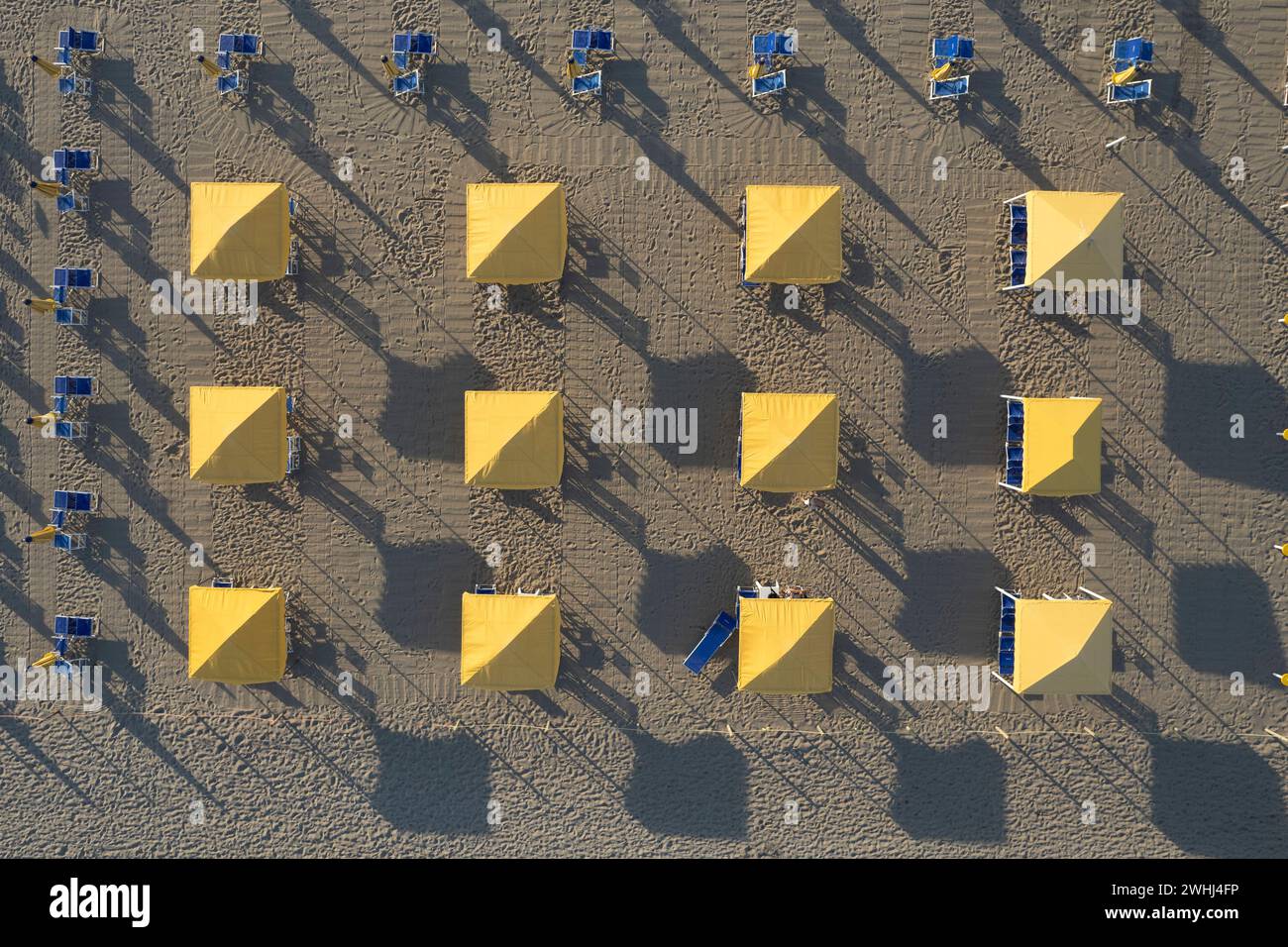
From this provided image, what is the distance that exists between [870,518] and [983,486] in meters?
1.97

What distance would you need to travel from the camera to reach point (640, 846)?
1166cm

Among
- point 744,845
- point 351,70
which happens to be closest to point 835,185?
point 351,70

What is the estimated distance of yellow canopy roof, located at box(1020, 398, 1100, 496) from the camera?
1053 cm

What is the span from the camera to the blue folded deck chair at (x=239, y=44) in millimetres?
11000

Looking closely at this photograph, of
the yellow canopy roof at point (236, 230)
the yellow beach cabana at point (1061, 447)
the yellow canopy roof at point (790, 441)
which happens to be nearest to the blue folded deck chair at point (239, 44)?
the yellow canopy roof at point (236, 230)

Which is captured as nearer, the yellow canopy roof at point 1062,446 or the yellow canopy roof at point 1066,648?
the yellow canopy roof at point 1062,446

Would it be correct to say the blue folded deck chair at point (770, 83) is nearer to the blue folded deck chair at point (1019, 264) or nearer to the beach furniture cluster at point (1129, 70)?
the blue folded deck chair at point (1019, 264)

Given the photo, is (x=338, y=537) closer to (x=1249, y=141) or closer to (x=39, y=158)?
(x=39, y=158)

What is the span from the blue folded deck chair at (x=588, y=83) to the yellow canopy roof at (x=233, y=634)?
9.52m

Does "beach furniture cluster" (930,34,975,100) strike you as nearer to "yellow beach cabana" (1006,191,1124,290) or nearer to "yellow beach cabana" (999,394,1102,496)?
"yellow beach cabana" (1006,191,1124,290)

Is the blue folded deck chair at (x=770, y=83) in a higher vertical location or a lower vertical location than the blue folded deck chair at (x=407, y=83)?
lower

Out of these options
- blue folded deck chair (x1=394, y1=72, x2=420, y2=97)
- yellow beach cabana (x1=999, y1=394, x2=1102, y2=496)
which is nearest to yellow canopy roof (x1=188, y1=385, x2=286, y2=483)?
blue folded deck chair (x1=394, y1=72, x2=420, y2=97)

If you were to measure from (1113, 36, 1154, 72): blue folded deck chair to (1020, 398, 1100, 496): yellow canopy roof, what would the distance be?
18.1ft

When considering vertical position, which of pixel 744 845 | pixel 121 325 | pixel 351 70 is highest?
pixel 351 70
